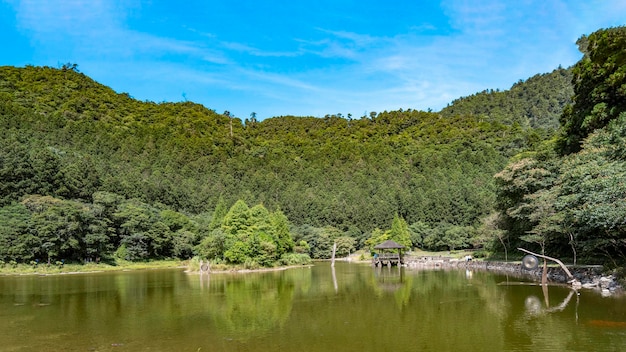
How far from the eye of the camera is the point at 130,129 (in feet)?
299

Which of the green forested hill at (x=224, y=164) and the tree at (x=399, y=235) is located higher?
the green forested hill at (x=224, y=164)

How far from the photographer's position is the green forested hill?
51656 millimetres

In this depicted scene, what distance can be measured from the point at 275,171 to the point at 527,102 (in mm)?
75252

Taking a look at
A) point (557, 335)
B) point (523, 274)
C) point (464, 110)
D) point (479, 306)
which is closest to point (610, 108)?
point (523, 274)

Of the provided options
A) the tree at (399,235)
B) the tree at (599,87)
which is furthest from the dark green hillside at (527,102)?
the tree at (599,87)

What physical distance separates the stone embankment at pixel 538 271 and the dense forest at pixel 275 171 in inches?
67.2

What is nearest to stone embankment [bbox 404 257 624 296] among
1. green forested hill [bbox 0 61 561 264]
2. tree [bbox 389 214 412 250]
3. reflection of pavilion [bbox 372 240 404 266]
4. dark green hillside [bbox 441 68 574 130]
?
reflection of pavilion [bbox 372 240 404 266]

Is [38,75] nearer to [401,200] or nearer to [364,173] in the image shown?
[364,173]

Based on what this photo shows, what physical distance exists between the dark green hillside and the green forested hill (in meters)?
3.34

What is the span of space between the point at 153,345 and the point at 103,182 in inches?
2191

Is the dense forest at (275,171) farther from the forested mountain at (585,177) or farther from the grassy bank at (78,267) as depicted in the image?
the grassy bank at (78,267)

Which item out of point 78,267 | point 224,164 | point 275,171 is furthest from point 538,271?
point 224,164

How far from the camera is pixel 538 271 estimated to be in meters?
24.7

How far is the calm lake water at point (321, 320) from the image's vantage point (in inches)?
399
